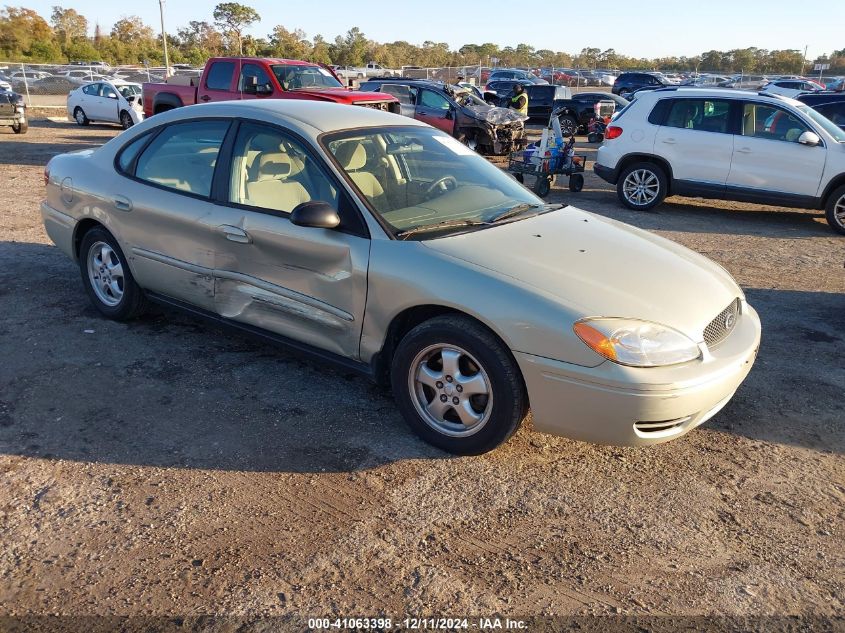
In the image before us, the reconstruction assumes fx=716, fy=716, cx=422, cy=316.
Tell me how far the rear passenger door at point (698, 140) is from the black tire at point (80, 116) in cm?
1808

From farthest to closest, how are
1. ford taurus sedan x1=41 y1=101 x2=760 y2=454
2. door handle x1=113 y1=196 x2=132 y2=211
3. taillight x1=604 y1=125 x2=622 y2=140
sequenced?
taillight x1=604 y1=125 x2=622 y2=140, door handle x1=113 y1=196 x2=132 y2=211, ford taurus sedan x1=41 y1=101 x2=760 y2=454

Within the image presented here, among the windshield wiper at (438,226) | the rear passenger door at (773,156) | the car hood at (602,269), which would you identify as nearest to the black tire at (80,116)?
the rear passenger door at (773,156)

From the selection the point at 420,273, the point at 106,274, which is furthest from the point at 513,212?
the point at 106,274

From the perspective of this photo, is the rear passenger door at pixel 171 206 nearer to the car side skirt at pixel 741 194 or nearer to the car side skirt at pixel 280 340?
the car side skirt at pixel 280 340

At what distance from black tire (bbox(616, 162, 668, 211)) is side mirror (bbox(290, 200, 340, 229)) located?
8.06 meters

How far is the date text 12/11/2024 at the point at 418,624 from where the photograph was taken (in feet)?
8.38

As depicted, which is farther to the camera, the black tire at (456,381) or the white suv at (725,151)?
the white suv at (725,151)

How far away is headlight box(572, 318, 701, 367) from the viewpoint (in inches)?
124

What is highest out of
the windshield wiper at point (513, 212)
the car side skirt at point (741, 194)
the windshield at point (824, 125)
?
the windshield at point (824, 125)

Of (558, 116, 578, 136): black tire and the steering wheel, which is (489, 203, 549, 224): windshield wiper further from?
(558, 116, 578, 136): black tire

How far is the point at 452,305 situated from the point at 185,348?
2.37 m

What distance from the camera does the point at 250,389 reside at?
172 inches

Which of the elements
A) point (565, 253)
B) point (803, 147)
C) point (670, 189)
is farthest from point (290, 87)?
point (565, 253)

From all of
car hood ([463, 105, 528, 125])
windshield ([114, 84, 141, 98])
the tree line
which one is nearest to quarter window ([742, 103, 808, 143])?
car hood ([463, 105, 528, 125])
